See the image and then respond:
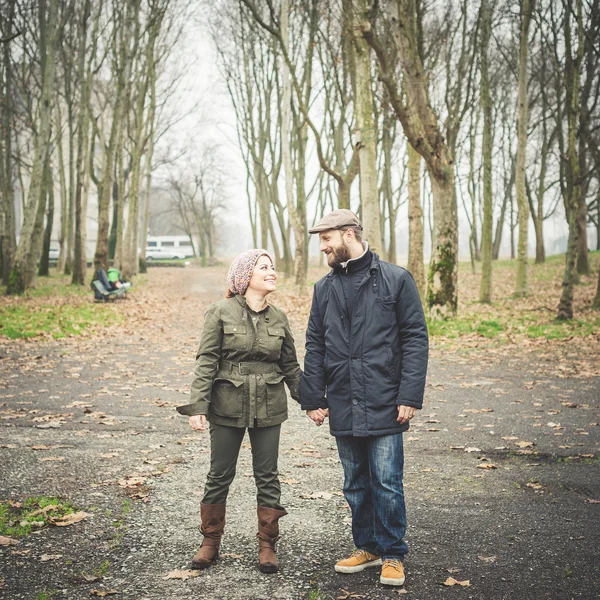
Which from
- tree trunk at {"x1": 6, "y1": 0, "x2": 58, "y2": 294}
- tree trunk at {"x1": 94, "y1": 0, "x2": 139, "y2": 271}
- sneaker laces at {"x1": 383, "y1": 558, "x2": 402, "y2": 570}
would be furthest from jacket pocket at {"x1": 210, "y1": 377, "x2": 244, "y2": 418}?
tree trunk at {"x1": 94, "y1": 0, "x2": 139, "y2": 271}

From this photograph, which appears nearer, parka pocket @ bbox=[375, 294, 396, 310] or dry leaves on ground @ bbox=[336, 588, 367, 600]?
dry leaves on ground @ bbox=[336, 588, 367, 600]

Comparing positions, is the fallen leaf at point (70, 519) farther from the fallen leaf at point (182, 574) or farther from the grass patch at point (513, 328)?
the grass patch at point (513, 328)

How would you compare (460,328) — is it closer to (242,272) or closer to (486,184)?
(486,184)

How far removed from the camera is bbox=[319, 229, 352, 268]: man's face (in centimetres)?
375

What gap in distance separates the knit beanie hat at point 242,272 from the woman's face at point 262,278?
3 cm

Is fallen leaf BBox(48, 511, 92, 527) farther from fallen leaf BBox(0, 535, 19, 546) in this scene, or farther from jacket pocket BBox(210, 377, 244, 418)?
jacket pocket BBox(210, 377, 244, 418)

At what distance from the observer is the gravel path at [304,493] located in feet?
11.6

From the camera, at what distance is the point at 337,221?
3.75 metres

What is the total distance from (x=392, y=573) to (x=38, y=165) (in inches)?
752

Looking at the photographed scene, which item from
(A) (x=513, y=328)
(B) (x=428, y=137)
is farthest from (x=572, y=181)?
(B) (x=428, y=137)

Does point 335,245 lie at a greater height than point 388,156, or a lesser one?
lesser

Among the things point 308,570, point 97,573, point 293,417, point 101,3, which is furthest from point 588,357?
point 101,3

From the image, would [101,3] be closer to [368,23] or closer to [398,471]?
[368,23]

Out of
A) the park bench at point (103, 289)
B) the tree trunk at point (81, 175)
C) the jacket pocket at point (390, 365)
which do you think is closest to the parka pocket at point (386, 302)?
the jacket pocket at point (390, 365)
